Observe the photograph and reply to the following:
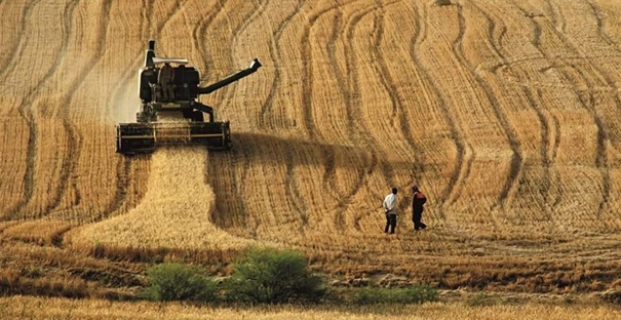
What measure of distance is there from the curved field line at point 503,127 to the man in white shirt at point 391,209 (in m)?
3.04

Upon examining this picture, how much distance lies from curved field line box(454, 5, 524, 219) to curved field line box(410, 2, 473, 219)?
105cm

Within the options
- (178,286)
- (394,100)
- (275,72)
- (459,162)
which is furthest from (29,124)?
(178,286)

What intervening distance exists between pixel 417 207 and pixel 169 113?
28.1ft

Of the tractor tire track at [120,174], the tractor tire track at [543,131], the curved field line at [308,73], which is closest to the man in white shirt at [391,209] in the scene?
the tractor tire track at [543,131]

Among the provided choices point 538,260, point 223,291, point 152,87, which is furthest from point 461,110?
point 223,291

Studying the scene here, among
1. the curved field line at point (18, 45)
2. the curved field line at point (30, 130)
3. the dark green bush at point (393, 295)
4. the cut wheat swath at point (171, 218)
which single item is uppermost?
the curved field line at point (18, 45)

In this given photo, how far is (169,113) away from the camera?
126 feet

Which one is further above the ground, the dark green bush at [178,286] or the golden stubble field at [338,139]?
the golden stubble field at [338,139]

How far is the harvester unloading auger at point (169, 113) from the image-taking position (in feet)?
123

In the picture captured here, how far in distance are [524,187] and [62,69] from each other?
1690cm

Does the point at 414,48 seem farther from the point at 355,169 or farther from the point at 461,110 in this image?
the point at 355,169

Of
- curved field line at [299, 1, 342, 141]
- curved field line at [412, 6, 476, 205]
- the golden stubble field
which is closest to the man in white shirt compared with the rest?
the golden stubble field

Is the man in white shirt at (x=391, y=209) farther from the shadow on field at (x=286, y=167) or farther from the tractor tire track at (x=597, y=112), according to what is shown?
the tractor tire track at (x=597, y=112)

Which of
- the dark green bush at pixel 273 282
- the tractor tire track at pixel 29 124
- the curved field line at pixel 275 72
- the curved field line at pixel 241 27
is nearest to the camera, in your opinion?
the dark green bush at pixel 273 282
